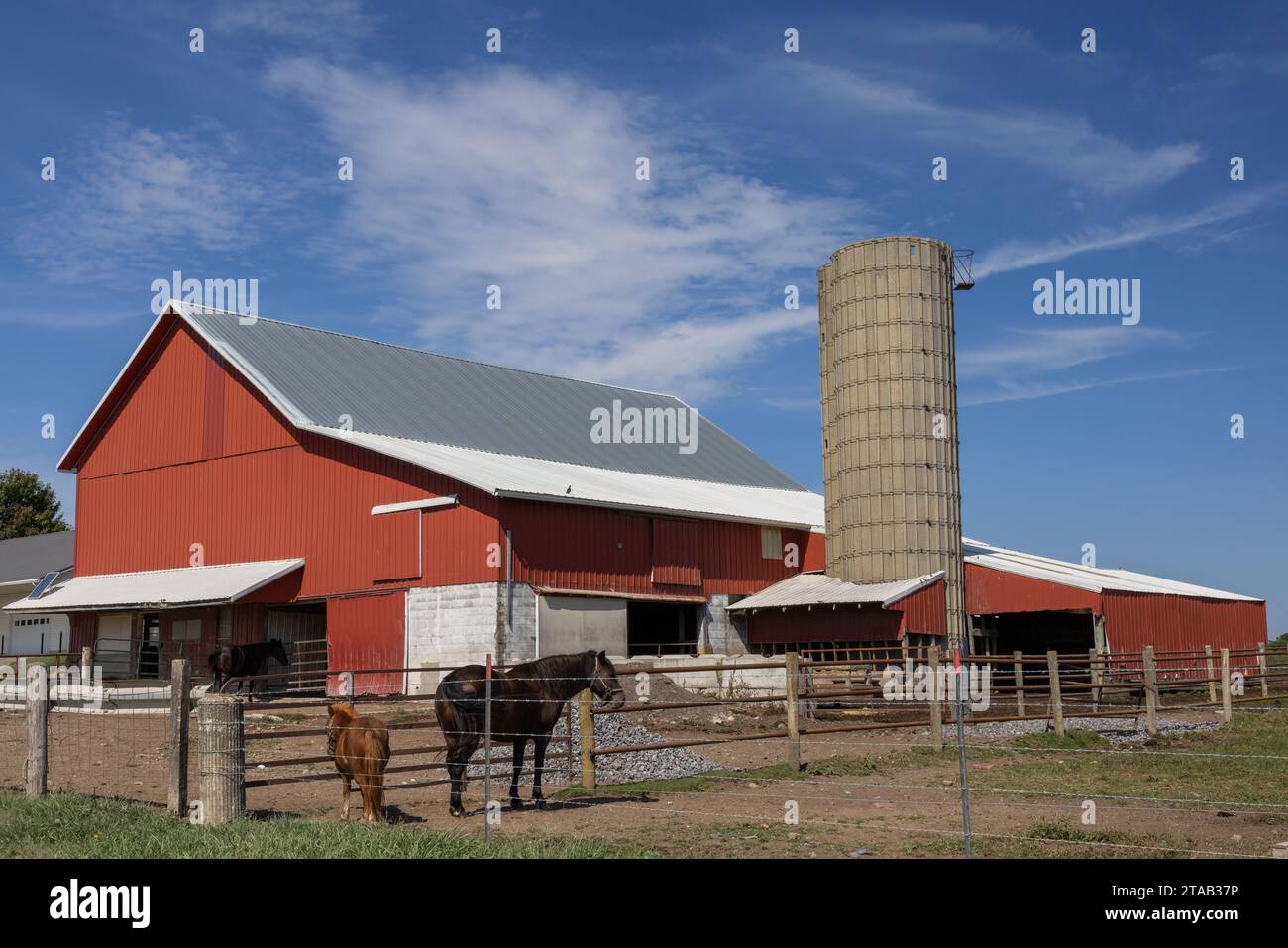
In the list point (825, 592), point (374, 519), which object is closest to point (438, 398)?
point (374, 519)

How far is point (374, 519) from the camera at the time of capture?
101ft

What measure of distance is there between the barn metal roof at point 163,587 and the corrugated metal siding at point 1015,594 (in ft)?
60.2

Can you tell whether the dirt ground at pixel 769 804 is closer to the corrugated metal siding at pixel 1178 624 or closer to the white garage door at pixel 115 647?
the white garage door at pixel 115 647

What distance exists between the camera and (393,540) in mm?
30453

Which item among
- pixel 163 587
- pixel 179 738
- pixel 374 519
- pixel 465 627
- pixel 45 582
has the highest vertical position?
pixel 374 519

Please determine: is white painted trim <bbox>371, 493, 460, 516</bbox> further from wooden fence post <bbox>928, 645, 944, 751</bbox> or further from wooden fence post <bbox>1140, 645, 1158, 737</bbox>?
wooden fence post <bbox>1140, 645, 1158, 737</bbox>

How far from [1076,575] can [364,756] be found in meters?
28.1

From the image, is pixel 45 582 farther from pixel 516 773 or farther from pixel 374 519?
pixel 516 773

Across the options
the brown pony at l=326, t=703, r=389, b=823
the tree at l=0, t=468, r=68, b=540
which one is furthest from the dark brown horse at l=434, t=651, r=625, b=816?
the tree at l=0, t=468, r=68, b=540

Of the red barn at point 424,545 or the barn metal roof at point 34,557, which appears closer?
the red barn at point 424,545

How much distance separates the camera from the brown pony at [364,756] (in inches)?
481

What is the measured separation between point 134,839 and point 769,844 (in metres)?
5.28

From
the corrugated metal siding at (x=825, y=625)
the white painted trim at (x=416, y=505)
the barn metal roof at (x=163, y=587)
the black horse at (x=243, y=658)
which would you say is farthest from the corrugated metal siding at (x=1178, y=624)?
the barn metal roof at (x=163, y=587)

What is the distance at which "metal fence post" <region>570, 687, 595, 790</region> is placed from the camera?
15477 millimetres
